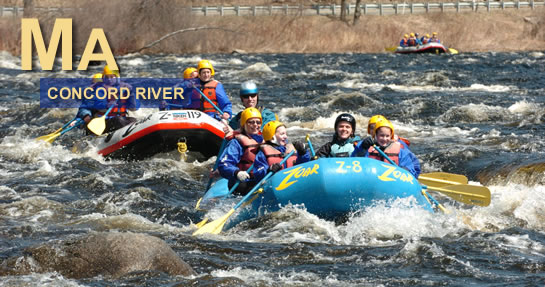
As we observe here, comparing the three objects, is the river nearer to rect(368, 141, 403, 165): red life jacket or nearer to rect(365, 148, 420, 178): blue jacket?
rect(365, 148, 420, 178): blue jacket

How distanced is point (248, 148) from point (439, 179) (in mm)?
2054

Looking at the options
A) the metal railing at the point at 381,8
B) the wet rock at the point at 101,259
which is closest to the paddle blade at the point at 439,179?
the wet rock at the point at 101,259

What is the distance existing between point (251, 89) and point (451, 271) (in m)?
4.31

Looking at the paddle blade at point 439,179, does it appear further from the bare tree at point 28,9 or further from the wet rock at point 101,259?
the bare tree at point 28,9

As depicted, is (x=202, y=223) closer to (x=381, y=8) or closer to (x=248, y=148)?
(x=248, y=148)

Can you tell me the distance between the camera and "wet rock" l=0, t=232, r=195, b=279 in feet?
19.2

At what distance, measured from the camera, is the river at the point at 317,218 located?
6.23 meters

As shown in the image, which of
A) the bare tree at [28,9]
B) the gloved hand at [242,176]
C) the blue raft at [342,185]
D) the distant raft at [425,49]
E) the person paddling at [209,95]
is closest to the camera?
the blue raft at [342,185]

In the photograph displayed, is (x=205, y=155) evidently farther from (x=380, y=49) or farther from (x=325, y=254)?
(x=380, y=49)

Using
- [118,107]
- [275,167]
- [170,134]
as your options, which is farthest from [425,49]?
[275,167]

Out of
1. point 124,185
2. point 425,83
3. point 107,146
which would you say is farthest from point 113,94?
point 425,83

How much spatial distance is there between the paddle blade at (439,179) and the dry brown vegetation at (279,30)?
98.0 feet

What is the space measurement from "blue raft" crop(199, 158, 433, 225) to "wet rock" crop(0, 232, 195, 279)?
65.4 inches

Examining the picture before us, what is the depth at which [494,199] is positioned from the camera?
9.20 m
